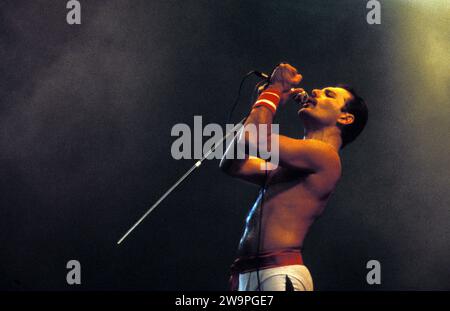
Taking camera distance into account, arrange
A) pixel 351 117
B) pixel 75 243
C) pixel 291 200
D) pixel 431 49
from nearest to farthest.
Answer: pixel 291 200 < pixel 351 117 < pixel 75 243 < pixel 431 49

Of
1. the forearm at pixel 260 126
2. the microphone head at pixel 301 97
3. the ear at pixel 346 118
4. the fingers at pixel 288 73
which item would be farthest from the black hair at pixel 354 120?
the forearm at pixel 260 126

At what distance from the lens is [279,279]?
2.32 meters

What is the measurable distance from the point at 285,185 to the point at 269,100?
388mm

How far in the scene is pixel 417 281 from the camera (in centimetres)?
444

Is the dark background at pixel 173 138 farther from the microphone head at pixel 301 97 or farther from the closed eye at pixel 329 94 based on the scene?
the microphone head at pixel 301 97

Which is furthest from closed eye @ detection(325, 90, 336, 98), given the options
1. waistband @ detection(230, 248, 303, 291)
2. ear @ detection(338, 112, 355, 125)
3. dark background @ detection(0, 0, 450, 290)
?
dark background @ detection(0, 0, 450, 290)

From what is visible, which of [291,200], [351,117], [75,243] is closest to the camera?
[291,200]

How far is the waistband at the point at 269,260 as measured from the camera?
2.35 meters

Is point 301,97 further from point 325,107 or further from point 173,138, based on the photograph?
point 173,138

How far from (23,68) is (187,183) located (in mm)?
1565

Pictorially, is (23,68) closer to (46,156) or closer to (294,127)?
(46,156)

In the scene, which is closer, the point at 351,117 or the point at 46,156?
the point at 351,117

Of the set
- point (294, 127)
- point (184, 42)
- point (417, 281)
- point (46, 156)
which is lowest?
point (417, 281)

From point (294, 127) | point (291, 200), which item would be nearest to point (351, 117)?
point (291, 200)
